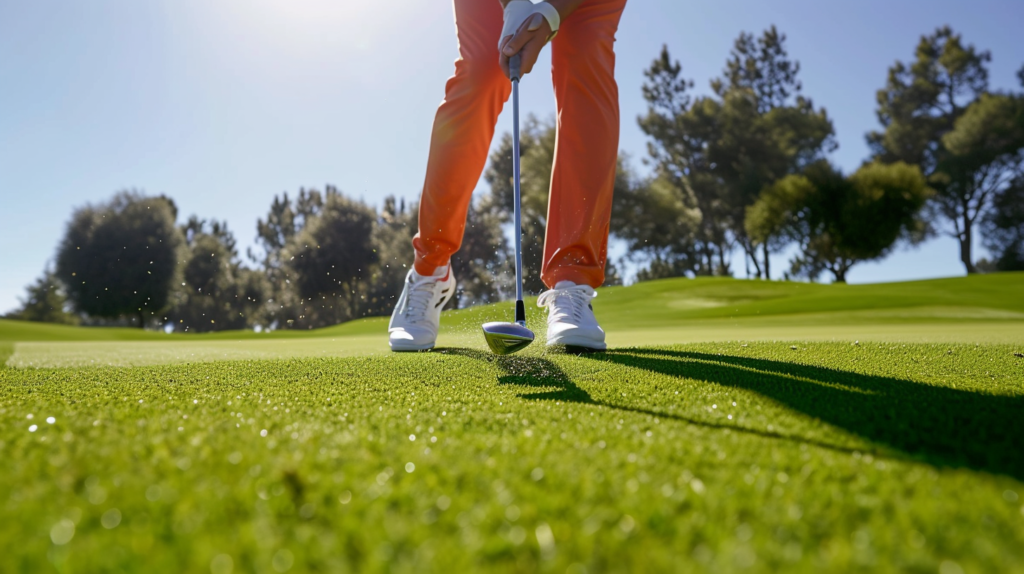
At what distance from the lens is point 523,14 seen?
9.36 feet

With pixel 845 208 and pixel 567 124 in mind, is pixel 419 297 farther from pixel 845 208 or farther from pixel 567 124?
pixel 845 208

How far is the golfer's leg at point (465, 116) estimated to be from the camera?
324cm

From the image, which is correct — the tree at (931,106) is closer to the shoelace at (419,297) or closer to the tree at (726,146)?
the tree at (726,146)

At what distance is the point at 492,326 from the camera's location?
2426 mm

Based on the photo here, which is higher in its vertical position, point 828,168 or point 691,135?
point 691,135

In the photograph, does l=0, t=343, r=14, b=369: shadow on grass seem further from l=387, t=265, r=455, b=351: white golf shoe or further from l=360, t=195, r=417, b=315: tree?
l=360, t=195, r=417, b=315: tree

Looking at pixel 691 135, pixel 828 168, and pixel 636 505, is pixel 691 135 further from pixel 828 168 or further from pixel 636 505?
pixel 636 505

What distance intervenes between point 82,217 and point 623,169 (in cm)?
2653

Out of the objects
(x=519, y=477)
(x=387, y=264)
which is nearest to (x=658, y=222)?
(x=387, y=264)

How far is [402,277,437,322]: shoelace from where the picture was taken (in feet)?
11.5

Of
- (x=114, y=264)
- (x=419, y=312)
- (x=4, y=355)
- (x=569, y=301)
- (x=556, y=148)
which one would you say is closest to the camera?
(x=569, y=301)

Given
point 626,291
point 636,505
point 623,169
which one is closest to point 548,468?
point 636,505

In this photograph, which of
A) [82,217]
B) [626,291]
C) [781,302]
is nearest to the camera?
[781,302]

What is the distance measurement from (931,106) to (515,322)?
145 feet
